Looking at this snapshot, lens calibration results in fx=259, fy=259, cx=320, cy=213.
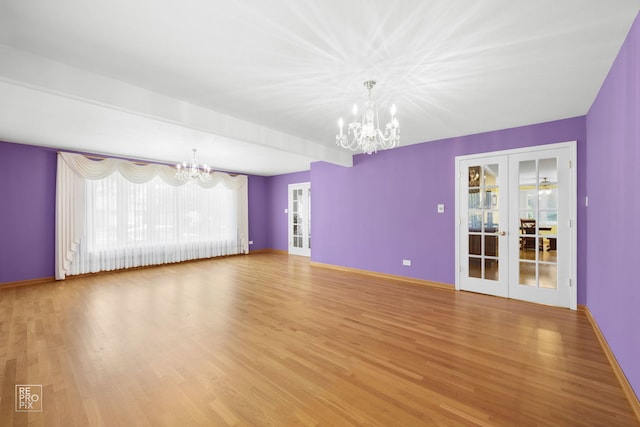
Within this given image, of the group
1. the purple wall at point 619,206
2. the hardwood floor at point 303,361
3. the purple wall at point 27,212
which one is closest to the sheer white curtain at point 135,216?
the purple wall at point 27,212

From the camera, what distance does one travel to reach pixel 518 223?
3.89m

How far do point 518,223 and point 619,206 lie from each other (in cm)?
188

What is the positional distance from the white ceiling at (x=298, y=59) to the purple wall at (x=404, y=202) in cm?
49

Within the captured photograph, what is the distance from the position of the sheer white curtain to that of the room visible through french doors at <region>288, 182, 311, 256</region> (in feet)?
5.55

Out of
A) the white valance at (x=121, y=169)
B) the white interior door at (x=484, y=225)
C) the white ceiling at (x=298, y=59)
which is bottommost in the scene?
the white interior door at (x=484, y=225)

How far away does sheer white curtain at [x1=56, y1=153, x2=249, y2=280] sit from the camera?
17.1 ft

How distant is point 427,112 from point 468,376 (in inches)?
115

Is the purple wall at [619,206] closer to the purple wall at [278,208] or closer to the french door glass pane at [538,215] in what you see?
the french door glass pane at [538,215]

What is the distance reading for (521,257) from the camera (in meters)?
3.90

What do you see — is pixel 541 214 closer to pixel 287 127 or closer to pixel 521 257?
pixel 521 257

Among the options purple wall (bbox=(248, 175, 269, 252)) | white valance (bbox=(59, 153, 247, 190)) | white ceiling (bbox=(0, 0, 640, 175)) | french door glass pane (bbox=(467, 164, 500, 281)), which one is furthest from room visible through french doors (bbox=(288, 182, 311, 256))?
french door glass pane (bbox=(467, 164, 500, 281))

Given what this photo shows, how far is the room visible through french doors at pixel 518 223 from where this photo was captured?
3.56m

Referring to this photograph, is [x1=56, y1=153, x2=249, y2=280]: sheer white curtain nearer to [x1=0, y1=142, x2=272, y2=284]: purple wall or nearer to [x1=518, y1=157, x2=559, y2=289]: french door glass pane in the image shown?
[x1=0, y1=142, x2=272, y2=284]: purple wall

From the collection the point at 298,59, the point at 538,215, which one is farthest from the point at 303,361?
the point at 538,215
